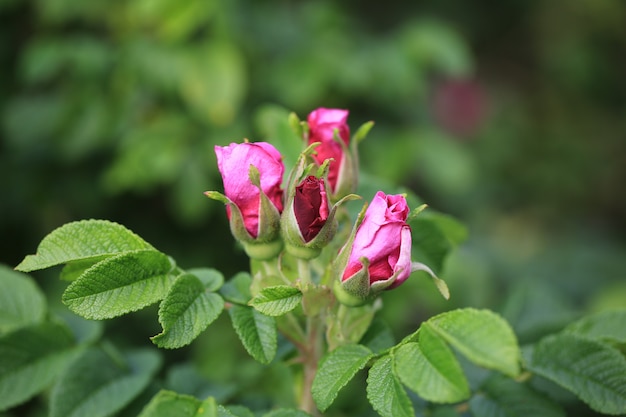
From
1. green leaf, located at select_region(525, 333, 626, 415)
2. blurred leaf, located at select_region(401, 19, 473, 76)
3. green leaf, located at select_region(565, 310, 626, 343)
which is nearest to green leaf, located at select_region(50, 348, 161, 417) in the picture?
green leaf, located at select_region(525, 333, 626, 415)

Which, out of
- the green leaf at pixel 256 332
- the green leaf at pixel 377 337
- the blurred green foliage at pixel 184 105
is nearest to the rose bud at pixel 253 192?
the green leaf at pixel 256 332

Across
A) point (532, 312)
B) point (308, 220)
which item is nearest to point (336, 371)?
point (308, 220)

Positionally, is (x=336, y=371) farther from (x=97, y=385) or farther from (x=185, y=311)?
(x=97, y=385)

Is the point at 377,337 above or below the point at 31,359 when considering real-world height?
above

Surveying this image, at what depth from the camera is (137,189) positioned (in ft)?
9.20

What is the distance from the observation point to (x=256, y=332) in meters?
1.09

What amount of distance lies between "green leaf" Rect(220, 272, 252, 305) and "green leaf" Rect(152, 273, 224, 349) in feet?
0.18

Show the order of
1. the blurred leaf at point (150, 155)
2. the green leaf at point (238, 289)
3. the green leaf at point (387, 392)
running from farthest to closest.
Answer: the blurred leaf at point (150, 155), the green leaf at point (238, 289), the green leaf at point (387, 392)

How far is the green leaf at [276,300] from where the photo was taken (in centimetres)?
105

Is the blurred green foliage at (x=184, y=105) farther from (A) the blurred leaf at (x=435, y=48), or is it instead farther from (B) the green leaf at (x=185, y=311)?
(B) the green leaf at (x=185, y=311)

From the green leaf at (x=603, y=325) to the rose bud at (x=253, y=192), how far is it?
23.8 inches

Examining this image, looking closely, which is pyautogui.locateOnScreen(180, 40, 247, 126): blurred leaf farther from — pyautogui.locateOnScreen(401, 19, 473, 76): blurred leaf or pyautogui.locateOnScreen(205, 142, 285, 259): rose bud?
pyautogui.locateOnScreen(205, 142, 285, 259): rose bud

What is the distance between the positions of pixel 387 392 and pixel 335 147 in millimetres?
443

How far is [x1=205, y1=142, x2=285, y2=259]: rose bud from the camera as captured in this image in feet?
3.61
